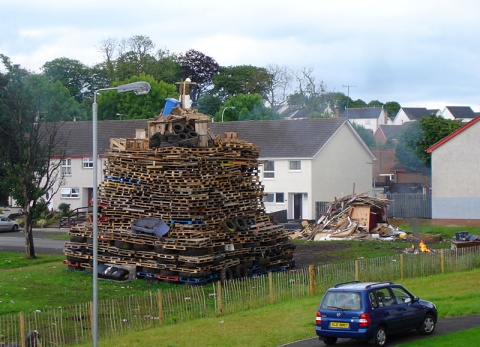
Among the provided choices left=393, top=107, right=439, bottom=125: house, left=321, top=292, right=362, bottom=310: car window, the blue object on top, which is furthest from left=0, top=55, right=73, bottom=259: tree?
left=393, top=107, right=439, bottom=125: house

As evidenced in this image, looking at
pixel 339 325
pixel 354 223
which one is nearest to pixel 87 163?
pixel 354 223

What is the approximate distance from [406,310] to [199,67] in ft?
312

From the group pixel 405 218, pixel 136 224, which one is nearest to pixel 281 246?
pixel 136 224

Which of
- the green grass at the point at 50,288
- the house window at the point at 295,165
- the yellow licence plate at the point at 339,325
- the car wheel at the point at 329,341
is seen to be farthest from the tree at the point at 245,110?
the yellow licence plate at the point at 339,325

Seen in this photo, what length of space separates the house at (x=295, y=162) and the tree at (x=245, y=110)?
2009 centimetres

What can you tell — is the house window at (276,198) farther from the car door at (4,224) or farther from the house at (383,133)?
the house at (383,133)

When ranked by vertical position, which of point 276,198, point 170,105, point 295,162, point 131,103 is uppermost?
point 131,103

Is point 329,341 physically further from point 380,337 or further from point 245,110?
point 245,110

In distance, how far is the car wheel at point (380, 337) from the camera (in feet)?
60.7

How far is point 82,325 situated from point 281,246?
1489 cm

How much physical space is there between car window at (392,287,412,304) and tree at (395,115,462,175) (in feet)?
178

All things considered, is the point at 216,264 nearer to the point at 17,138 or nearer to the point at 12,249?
the point at 17,138

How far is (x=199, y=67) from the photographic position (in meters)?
112

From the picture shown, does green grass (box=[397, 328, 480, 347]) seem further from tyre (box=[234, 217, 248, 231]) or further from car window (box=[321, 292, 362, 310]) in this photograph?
tyre (box=[234, 217, 248, 231])
